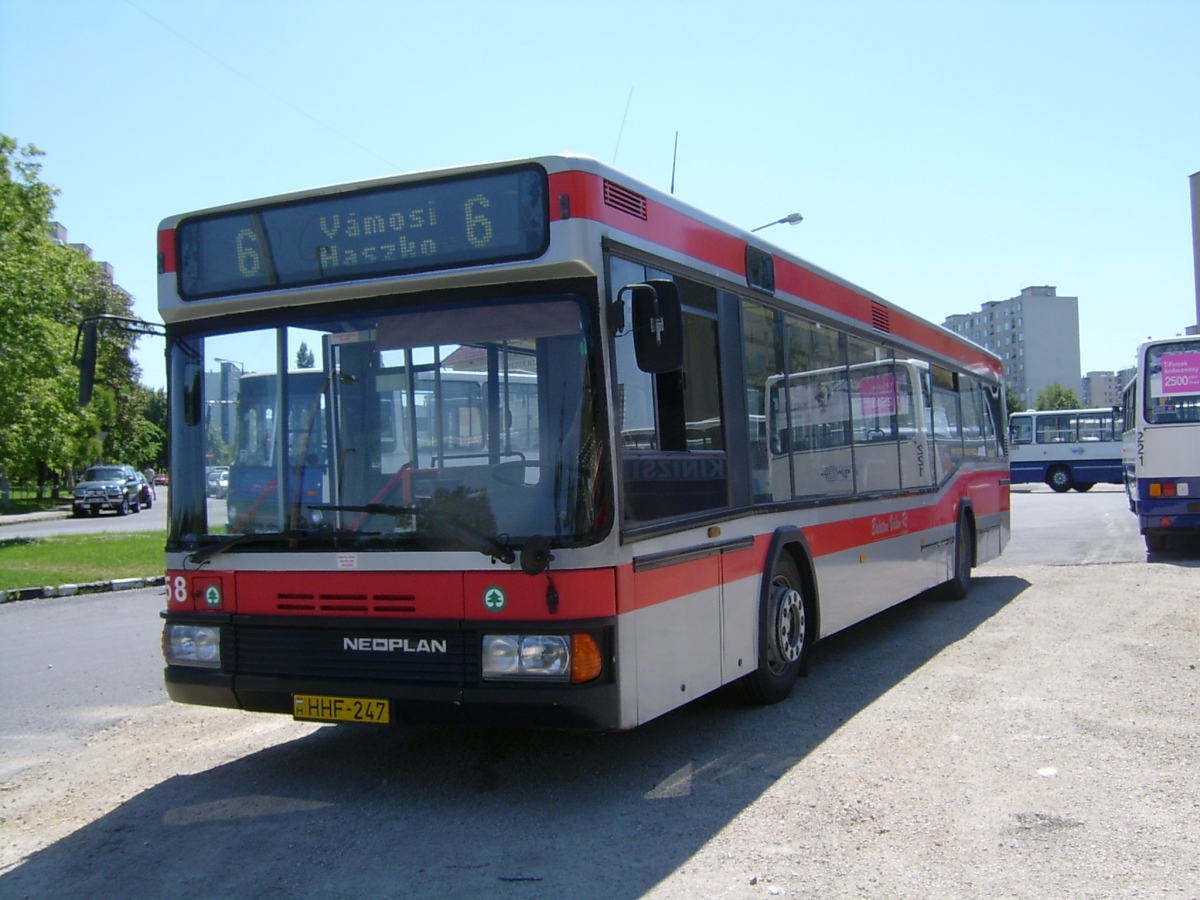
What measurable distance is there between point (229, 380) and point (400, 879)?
271 centimetres

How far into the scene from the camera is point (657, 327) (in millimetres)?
5148

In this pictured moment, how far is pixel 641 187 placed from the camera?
5812mm

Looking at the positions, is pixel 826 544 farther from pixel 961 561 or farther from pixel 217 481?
pixel 961 561

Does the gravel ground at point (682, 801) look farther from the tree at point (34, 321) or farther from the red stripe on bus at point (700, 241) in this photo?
the tree at point (34, 321)

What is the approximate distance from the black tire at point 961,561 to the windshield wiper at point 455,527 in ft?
26.2

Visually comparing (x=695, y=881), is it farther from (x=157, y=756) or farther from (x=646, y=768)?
(x=157, y=756)

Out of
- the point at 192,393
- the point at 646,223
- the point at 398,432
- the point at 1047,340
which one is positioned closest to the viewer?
the point at 398,432

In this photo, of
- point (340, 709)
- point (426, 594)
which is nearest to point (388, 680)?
point (340, 709)

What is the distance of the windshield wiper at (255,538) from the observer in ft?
18.0

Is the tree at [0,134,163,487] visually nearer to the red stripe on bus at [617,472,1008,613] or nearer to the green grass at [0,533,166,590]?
the green grass at [0,533,166,590]

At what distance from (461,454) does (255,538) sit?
117 cm

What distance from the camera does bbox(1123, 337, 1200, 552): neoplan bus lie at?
1513 centimetres

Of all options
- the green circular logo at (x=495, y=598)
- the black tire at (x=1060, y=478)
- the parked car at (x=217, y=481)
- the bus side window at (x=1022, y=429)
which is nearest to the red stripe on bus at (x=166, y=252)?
the parked car at (x=217, y=481)

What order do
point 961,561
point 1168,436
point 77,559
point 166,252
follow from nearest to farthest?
1. point 166,252
2. point 961,561
3. point 1168,436
4. point 77,559
